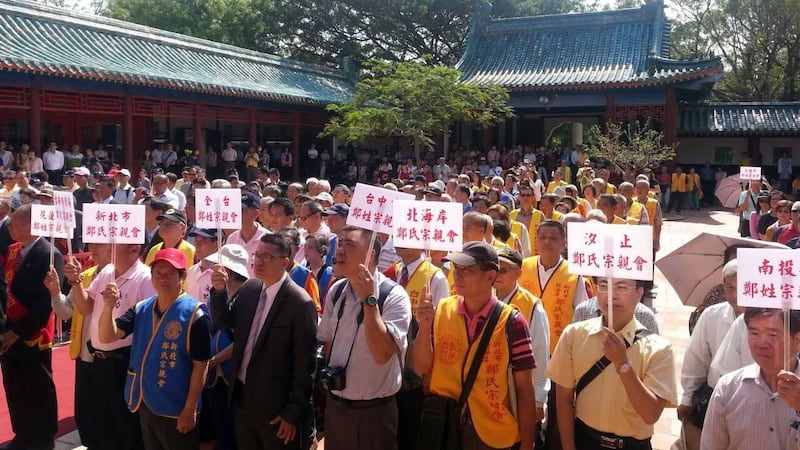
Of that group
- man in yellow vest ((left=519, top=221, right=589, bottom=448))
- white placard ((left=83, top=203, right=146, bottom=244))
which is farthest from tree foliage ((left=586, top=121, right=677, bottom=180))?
white placard ((left=83, top=203, right=146, bottom=244))

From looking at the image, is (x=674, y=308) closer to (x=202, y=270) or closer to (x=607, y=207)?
(x=607, y=207)

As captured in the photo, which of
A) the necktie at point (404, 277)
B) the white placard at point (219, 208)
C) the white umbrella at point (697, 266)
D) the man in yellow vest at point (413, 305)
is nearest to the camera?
the man in yellow vest at point (413, 305)

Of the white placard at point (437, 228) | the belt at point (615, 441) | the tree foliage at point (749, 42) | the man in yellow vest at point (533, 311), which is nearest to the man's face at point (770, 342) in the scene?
the belt at point (615, 441)

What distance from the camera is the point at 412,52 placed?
99.7 feet

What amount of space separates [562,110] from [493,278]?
2093 centimetres

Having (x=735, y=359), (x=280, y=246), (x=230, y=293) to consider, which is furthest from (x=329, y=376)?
(x=735, y=359)

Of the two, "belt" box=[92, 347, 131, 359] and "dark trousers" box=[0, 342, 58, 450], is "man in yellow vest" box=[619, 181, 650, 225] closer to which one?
"belt" box=[92, 347, 131, 359]

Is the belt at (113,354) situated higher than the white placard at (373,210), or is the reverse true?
the white placard at (373,210)

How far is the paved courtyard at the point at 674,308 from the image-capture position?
4809 mm

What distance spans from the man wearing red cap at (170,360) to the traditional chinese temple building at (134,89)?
1008 centimetres

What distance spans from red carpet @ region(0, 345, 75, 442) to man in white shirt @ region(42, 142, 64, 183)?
8.36m

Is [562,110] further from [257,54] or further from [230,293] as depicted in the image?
[230,293]

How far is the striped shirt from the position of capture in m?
3.02

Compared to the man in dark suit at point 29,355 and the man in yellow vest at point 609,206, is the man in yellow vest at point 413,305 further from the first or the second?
the man in yellow vest at point 609,206
